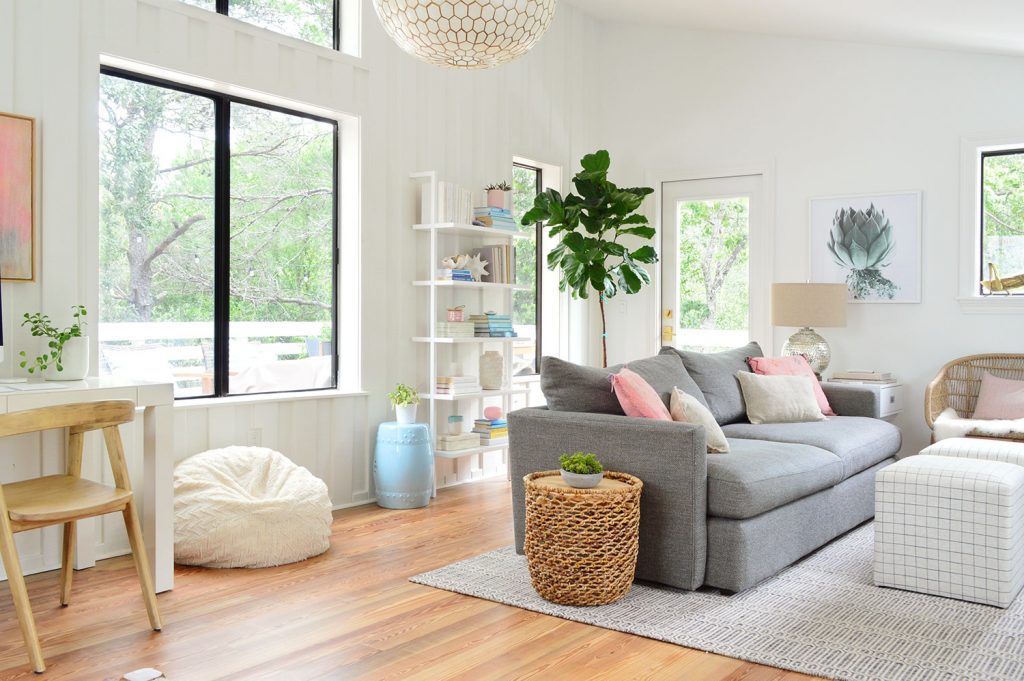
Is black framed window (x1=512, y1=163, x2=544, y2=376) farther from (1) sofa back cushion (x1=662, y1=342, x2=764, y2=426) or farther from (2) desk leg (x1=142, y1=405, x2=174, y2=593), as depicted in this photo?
(2) desk leg (x1=142, y1=405, x2=174, y2=593)

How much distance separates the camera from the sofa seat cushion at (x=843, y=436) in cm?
425

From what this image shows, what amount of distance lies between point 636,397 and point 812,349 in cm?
259

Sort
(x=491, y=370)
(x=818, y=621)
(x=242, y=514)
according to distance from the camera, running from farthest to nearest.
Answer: (x=491, y=370)
(x=242, y=514)
(x=818, y=621)

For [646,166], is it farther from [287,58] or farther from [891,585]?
[891,585]

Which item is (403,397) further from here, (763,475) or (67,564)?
(763,475)

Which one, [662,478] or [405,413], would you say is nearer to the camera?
[662,478]

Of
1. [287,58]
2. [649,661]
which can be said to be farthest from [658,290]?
[649,661]

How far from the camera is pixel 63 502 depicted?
2.81 m

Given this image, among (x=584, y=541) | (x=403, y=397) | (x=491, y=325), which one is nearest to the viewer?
(x=584, y=541)

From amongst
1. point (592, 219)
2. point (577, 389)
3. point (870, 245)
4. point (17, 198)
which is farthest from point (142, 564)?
point (870, 245)

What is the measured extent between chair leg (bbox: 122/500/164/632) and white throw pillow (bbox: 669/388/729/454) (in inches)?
83.7

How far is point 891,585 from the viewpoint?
3486 mm

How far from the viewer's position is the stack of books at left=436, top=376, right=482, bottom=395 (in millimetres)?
5297

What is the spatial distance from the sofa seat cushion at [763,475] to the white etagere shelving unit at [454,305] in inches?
74.2
